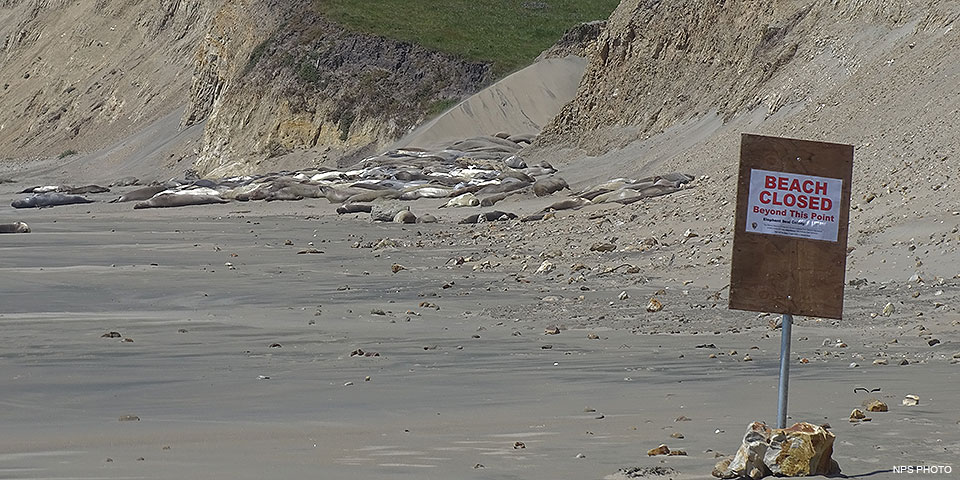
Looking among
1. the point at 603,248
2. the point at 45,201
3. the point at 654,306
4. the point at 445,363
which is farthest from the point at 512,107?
the point at 445,363

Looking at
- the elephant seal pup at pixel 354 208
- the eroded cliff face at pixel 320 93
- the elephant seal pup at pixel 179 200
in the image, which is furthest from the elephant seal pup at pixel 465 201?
the eroded cliff face at pixel 320 93

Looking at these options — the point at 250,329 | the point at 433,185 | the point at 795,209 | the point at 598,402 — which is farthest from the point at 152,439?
the point at 433,185

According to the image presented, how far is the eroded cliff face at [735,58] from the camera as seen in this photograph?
72.5 feet

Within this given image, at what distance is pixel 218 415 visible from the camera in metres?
6.29

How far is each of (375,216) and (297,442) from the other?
1726 centimetres

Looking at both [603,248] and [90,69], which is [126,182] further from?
[603,248]

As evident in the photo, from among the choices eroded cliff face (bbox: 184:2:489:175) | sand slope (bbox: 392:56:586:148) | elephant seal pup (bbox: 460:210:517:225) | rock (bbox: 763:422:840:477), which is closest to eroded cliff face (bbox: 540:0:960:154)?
sand slope (bbox: 392:56:586:148)

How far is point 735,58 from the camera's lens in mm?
27781

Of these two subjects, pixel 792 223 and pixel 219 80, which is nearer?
pixel 792 223

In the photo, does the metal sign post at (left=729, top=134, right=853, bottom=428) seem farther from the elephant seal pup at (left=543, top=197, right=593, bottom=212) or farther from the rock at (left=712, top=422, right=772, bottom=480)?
the elephant seal pup at (left=543, top=197, right=593, bottom=212)

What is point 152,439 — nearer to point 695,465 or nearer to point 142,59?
point 695,465

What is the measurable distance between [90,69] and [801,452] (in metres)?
57.9

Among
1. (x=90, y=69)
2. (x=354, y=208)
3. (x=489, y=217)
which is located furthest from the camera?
(x=90, y=69)

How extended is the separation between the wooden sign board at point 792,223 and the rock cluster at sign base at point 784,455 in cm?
55
